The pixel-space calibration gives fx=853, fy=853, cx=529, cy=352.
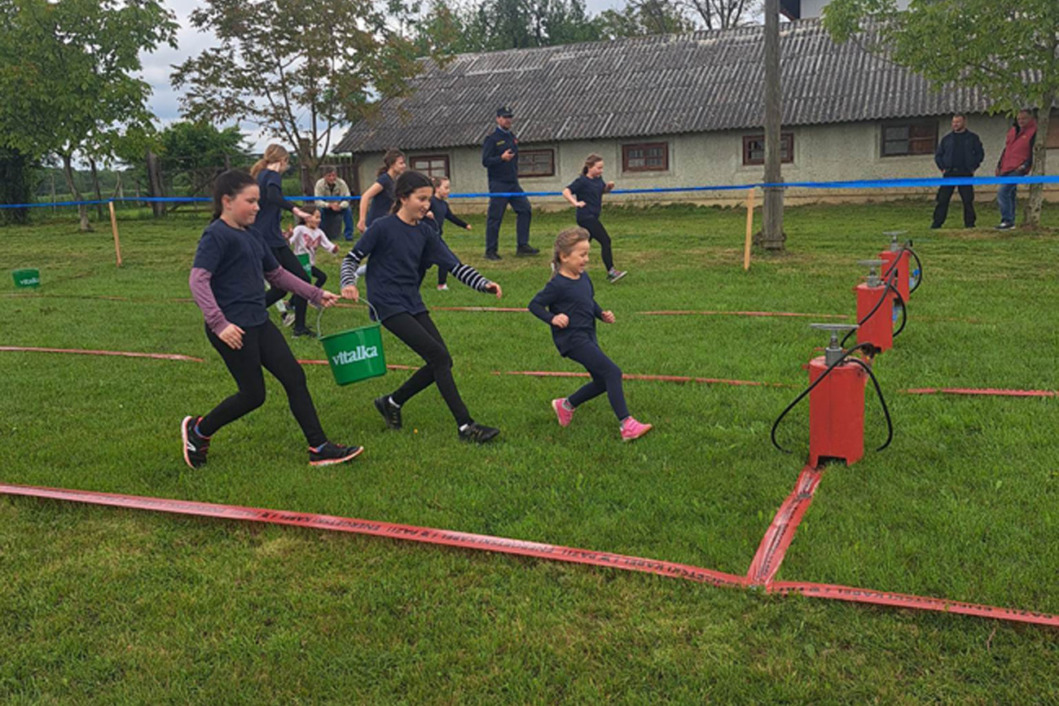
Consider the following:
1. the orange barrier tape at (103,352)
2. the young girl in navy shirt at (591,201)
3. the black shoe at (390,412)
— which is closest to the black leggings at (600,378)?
the black shoe at (390,412)

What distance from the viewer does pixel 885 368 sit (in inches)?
251

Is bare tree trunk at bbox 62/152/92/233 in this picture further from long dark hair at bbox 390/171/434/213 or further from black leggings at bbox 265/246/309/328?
long dark hair at bbox 390/171/434/213

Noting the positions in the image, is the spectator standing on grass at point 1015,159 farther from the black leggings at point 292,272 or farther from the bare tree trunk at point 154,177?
the bare tree trunk at point 154,177

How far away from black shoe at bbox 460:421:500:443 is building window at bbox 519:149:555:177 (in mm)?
23963

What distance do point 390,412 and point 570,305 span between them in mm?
1400

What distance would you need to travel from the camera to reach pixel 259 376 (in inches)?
191

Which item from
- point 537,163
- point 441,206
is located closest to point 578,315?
point 441,206

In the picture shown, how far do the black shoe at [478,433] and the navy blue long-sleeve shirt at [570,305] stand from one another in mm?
677

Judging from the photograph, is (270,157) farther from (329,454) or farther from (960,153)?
(960,153)

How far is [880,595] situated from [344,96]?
25936 millimetres

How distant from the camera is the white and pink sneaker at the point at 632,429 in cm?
511

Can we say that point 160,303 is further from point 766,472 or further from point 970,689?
point 970,689

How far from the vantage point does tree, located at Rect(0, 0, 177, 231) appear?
25.0m

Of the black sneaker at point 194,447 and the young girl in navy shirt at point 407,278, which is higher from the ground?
the young girl in navy shirt at point 407,278
